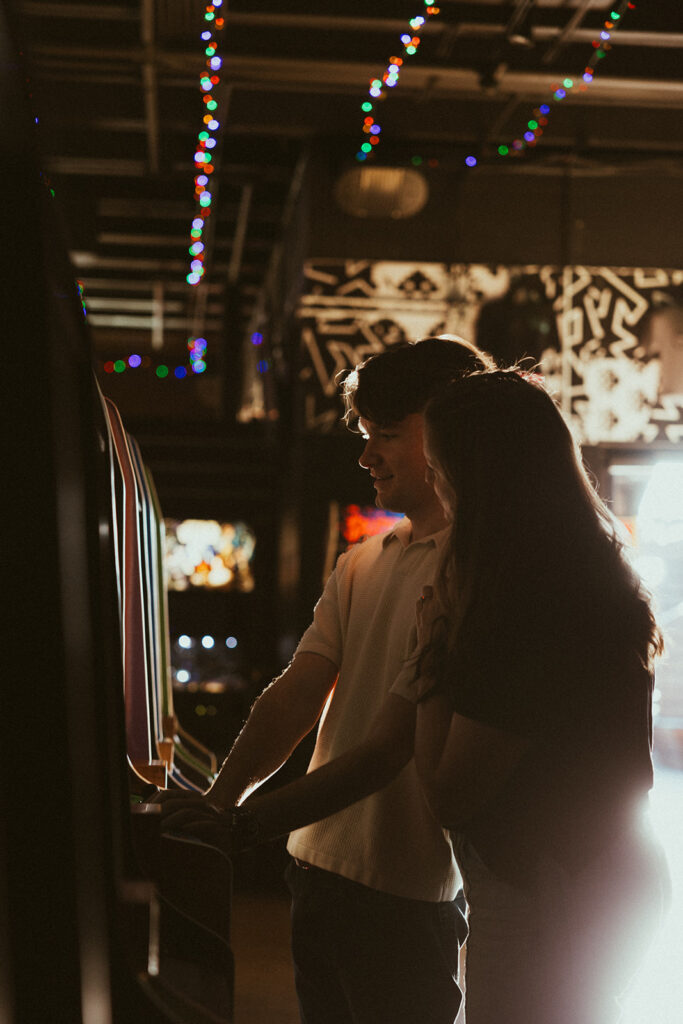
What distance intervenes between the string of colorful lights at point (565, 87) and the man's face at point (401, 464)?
11.4 feet

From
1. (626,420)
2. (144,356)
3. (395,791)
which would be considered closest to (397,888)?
(395,791)

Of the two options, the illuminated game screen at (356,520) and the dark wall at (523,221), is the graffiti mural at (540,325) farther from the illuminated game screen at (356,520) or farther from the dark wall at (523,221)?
the illuminated game screen at (356,520)

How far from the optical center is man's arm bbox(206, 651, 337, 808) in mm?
1634

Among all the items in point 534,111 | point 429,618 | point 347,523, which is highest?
point 534,111

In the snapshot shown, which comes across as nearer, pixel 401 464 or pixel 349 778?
pixel 349 778

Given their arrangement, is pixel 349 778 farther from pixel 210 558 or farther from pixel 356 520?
pixel 210 558

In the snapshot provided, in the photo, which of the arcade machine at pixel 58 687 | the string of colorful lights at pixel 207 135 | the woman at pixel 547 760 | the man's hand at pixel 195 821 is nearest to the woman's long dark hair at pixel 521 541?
the woman at pixel 547 760

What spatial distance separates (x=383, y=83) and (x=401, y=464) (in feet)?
12.9

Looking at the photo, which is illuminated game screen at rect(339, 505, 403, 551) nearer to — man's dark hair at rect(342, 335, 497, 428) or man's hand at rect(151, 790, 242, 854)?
man's dark hair at rect(342, 335, 497, 428)

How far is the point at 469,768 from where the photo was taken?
1173 millimetres

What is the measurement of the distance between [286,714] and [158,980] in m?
0.74

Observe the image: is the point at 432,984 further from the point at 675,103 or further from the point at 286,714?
the point at 675,103

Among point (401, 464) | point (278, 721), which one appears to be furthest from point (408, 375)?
point (278, 721)

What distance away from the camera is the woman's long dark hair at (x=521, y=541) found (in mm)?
1190
